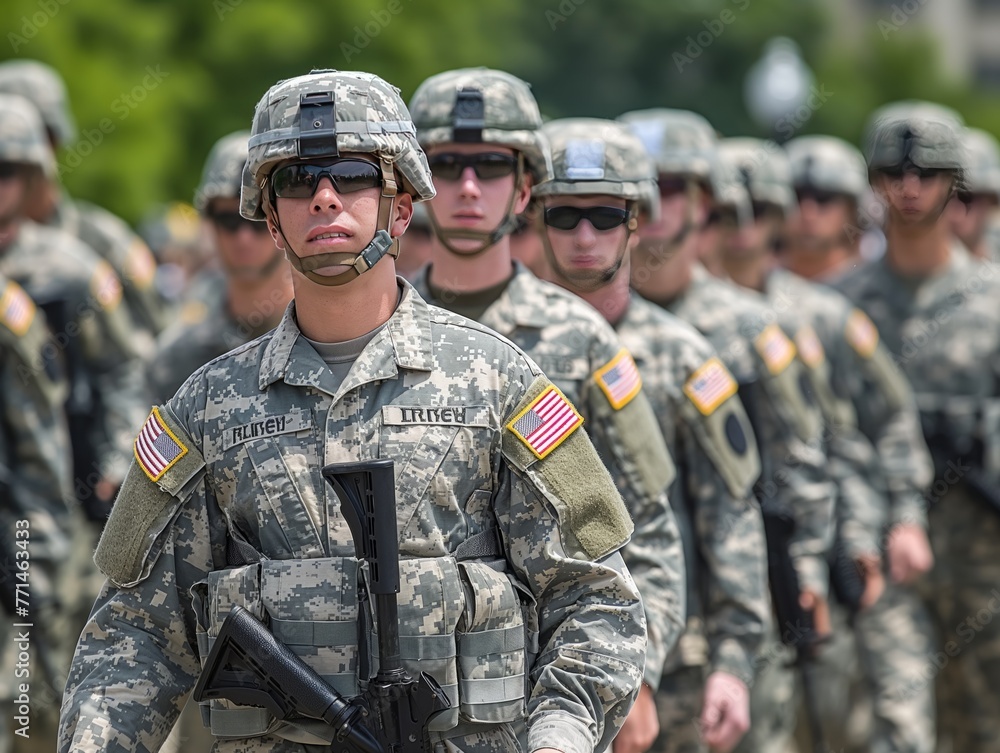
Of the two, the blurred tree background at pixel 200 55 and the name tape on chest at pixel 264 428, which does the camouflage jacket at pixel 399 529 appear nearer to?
the name tape on chest at pixel 264 428

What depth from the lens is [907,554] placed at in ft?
30.3

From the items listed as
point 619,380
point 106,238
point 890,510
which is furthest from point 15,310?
point 890,510

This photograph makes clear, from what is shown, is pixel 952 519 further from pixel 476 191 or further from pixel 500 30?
pixel 500 30

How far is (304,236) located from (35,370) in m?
4.97

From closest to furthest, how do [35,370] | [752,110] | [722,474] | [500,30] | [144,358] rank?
[722,474] < [35,370] < [144,358] < [500,30] < [752,110]

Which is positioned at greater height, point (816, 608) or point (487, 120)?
point (487, 120)

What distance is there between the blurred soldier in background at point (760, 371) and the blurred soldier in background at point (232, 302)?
5.13ft

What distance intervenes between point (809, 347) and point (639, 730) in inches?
145

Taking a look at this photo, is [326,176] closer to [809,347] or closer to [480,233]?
[480,233]

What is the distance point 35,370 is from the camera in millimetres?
8969

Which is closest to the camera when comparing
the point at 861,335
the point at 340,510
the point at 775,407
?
the point at 340,510

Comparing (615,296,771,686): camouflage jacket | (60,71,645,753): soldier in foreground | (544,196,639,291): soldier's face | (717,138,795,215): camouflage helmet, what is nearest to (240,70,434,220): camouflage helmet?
(60,71,645,753): soldier in foreground

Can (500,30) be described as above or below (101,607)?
above

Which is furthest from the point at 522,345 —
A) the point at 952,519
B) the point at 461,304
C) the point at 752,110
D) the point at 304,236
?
the point at 752,110
